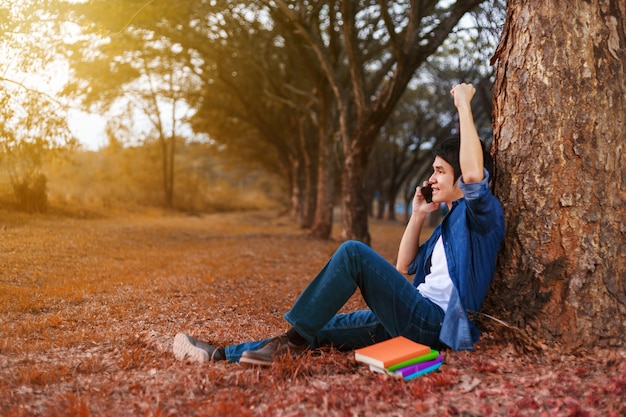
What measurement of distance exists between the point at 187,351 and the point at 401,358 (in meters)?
1.32

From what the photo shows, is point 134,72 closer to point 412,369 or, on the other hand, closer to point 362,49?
point 362,49

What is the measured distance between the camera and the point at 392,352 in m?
3.05

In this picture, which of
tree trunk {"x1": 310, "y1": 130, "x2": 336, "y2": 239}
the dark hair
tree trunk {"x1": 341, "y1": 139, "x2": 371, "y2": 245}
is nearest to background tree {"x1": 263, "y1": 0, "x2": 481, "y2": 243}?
tree trunk {"x1": 341, "y1": 139, "x2": 371, "y2": 245}

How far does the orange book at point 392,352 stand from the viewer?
298 cm

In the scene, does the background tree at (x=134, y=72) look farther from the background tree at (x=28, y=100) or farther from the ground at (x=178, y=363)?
the ground at (x=178, y=363)

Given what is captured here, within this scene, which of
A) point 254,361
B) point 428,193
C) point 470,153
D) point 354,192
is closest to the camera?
point 470,153

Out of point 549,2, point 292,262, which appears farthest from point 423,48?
point 549,2

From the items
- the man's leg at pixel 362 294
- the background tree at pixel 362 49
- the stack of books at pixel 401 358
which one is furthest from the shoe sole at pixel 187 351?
the background tree at pixel 362 49

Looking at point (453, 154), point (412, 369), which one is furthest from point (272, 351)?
point (453, 154)

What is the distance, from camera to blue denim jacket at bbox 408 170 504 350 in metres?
3.20

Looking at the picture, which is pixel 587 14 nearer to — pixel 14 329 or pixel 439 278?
pixel 439 278

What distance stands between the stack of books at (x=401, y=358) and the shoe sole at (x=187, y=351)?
0.92 metres

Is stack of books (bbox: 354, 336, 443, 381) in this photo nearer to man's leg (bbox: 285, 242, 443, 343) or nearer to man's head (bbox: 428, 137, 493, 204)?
man's leg (bbox: 285, 242, 443, 343)

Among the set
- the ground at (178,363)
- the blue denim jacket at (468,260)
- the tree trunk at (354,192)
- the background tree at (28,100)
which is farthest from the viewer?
the tree trunk at (354,192)
